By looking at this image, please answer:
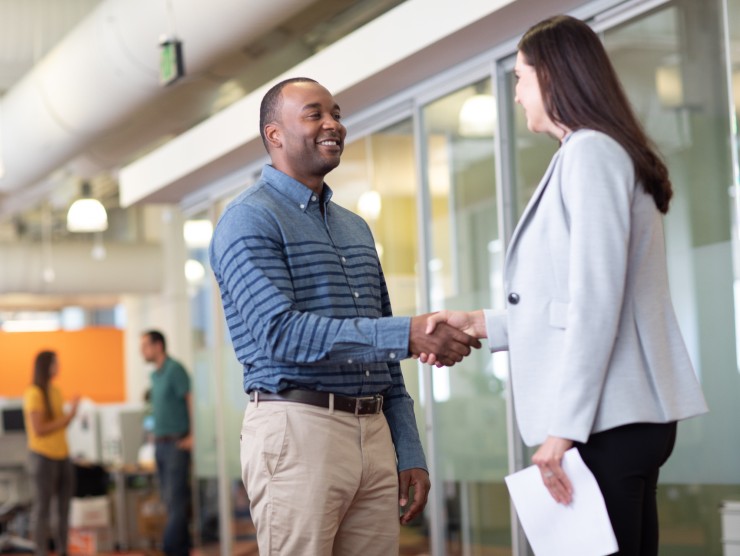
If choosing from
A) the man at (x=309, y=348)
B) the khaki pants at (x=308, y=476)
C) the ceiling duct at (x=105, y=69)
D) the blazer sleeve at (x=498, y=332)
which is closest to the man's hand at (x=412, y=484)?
the man at (x=309, y=348)

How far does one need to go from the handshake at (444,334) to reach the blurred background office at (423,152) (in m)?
1.58

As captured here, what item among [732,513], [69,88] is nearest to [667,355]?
[732,513]

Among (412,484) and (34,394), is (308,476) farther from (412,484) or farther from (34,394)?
(34,394)

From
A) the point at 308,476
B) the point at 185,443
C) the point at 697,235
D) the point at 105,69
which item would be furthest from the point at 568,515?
the point at 185,443

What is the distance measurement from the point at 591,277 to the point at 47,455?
6992 millimetres

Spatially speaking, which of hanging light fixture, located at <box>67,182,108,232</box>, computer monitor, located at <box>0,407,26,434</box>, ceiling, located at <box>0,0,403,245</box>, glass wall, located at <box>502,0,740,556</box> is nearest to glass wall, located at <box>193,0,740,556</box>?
glass wall, located at <box>502,0,740,556</box>

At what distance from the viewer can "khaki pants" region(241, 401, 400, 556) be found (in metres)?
2.10

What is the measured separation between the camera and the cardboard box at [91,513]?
29.6 feet

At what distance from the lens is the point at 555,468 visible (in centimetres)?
171

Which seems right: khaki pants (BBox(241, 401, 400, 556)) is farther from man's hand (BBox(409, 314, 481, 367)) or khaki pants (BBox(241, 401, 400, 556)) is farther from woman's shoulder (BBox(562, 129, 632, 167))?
woman's shoulder (BBox(562, 129, 632, 167))

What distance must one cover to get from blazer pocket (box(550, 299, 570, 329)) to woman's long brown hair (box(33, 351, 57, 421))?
6887 mm

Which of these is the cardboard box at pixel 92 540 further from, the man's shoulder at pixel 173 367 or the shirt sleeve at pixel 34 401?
the man's shoulder at pixel 173 367

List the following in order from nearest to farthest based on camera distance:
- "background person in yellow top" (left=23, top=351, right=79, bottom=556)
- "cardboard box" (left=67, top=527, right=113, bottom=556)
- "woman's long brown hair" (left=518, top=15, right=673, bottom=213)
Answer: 1. "woman's long brown hair" (left=518, top=15, right=673, bottom=213)
2. "background person in yellow top" (left=23, top=351, right=79, bottom=556)
3. "cardboard box" (left=67, top=527, right=113, bottom=556)

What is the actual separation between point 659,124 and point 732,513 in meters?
1.33
